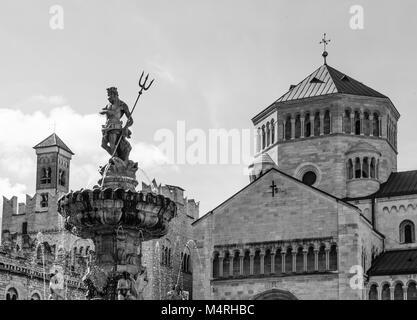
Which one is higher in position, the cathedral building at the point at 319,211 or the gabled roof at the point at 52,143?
the gabled roof at the point at 52,143

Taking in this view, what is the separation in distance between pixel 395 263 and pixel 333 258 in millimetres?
4071

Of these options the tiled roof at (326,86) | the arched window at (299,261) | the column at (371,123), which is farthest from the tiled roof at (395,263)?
the tiled roof at (326,86)

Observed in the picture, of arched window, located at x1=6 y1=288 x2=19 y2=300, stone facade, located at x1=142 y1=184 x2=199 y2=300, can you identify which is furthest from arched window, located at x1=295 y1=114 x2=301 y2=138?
arched window, located at x1=6 y1=288 x2=19 y2=300

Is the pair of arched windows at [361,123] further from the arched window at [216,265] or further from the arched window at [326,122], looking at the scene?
the arched window at [216,265]

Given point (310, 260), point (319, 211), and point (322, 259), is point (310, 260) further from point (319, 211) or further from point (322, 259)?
point (319, 211)

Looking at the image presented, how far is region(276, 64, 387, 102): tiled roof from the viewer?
59.0 m

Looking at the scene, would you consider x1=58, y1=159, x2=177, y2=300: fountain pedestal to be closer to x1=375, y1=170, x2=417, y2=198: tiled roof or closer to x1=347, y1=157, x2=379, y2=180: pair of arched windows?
x1=375, y1=170, x2=417, y2=198: tiled roof

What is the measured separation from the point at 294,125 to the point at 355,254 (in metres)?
12.8

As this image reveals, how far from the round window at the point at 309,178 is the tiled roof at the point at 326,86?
5.17 metres

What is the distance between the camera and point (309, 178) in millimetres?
58469

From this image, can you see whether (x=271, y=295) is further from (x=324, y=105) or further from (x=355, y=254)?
(x=324, y=105)

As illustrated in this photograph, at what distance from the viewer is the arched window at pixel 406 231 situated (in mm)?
55003

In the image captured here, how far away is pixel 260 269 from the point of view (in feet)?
172

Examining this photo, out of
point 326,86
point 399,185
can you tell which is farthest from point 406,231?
point 326,86
